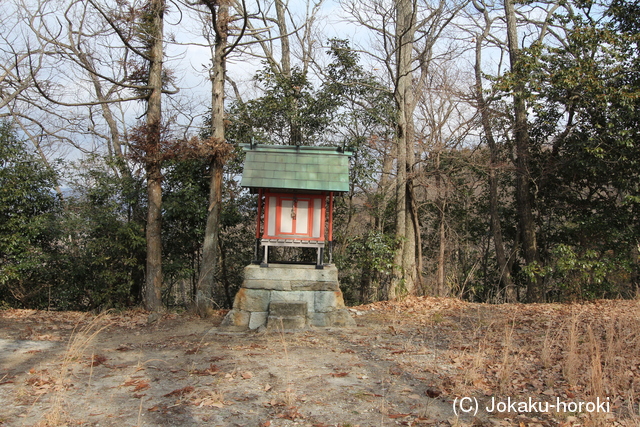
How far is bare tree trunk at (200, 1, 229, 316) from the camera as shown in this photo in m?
9.77

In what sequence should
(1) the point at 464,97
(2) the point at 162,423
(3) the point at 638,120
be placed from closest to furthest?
(2) the point at 162,423
(3) the point at 638,120
(1) the point at 464,97

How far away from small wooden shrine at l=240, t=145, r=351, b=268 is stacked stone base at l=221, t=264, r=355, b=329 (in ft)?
0.98

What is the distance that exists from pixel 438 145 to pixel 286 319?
6146 mm

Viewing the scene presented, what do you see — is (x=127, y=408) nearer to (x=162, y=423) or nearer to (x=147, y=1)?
(x=162, y=423)

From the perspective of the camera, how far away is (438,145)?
1106 centimetres

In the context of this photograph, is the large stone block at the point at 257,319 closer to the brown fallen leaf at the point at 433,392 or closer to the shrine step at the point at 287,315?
the shrine step at the point at 287,315

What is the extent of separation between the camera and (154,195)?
10633 mm

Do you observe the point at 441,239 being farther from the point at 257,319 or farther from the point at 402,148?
the point at 257,319

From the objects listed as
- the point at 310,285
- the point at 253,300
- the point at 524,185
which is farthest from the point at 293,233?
the point at 524,185

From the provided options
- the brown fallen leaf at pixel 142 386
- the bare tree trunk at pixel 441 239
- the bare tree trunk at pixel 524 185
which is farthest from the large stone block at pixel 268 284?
the bare tree trunk at pixel 524 185

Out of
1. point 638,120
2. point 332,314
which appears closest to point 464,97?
point 638,120

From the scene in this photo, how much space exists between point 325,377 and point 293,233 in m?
3.88

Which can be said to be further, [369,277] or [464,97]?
[369,277]

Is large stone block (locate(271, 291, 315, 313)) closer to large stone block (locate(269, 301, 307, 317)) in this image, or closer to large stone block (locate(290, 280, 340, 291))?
large stone block (locate(290, 280, 340, 291))
